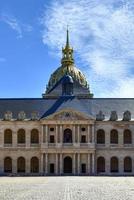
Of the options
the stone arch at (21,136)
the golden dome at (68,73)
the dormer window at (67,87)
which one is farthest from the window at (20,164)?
the golden dome at (68,73)

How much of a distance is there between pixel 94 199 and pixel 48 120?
53248mm

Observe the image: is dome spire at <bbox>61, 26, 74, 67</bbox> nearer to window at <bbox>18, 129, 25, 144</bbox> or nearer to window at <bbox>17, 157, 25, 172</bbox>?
window at <bbox>18, 129, 25, 144</bbox>

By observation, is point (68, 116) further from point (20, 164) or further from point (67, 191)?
point (67, 191)

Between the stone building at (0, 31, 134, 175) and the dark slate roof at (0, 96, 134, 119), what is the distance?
0.85ft

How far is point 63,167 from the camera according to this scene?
86.6 m

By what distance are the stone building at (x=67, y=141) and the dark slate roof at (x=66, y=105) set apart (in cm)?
26

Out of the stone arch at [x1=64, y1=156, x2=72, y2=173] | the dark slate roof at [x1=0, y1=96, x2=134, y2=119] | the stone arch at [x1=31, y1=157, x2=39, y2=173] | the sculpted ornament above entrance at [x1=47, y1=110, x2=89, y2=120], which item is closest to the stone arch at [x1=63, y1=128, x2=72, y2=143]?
the sculpted ornament above entrance at [x1=47, y1=110, x2=89, y2=120]

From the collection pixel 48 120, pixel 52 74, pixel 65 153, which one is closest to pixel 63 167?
pixel 65 153

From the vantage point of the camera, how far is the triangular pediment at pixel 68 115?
285 ft

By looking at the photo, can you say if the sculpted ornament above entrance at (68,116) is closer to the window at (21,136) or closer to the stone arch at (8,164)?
the window at (21,136)

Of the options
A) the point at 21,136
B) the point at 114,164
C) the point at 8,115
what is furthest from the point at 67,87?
the point at 114,164

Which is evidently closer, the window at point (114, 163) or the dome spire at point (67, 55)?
the window at point (114, 163)

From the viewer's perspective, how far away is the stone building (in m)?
86.5

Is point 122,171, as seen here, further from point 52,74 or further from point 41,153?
point 52,74
